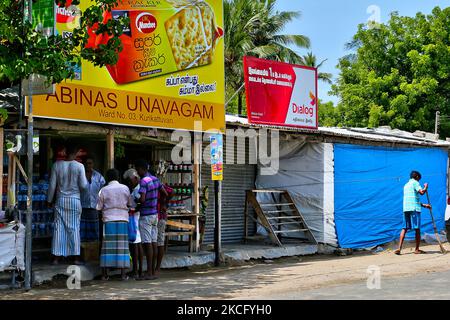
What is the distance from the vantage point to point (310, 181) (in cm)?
1412

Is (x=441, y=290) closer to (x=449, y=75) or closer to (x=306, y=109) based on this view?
(x=306, y=109)

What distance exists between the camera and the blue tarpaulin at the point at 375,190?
45.6 feet

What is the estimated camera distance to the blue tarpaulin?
13.9 metres

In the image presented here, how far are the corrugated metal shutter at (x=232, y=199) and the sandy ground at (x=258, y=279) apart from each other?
188 centimetres

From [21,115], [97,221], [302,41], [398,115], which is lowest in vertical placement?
[97,221]

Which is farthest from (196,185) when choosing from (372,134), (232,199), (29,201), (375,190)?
(372,134)

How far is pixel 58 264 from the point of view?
949 centimetres

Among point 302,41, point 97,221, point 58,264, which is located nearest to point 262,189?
point 97,221

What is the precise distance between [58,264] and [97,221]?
1127 mm

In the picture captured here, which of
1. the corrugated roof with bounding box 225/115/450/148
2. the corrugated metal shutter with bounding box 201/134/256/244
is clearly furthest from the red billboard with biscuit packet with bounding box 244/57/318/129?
the corrugated metal shutter with bounding box 201/134/256/244

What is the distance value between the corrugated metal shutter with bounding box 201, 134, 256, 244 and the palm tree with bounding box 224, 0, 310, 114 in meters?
14.9

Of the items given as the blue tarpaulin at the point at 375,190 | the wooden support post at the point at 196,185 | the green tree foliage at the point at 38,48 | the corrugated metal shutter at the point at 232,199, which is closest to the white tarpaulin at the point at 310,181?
the blue tarpaulin at the point at 375,190

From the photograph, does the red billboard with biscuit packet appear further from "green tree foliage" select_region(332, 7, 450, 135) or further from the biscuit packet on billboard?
"green tree foliage" select_region(332, 7, 450, 135)

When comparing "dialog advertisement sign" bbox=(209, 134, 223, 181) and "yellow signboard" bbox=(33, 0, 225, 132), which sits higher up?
"yellow signboard" bbox=(33, 0, 225, 132)
